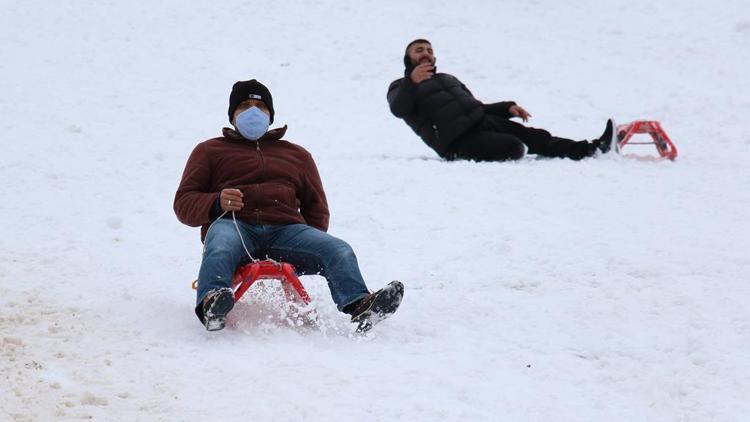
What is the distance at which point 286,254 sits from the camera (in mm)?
4477

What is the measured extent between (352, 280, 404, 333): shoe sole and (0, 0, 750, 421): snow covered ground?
106 millimetres

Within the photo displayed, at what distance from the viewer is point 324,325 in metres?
4.28

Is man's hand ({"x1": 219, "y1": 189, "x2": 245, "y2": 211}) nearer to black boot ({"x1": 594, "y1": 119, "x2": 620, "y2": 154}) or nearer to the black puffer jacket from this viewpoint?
the black puffer jacket

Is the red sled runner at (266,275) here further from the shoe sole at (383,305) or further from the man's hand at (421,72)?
the man's hand at (421,72)

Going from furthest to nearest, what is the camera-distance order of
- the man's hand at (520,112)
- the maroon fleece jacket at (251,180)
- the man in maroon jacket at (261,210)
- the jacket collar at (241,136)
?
the man's hand at (520,112), the jacket collar at (241,136), the maroon fleece jacket at (251,180), the man in maroon jacket at (261,210)

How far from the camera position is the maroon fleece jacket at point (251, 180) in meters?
4.51

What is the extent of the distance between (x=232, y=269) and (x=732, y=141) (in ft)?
20.6

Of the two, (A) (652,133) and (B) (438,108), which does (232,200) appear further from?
(A) (652,133)

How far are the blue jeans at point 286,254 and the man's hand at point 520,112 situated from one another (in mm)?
3999

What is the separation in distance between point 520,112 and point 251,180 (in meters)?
4.11

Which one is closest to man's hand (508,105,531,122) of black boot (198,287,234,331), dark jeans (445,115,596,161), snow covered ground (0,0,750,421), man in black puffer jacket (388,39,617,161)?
man in black puffer jacket (388,39,617,161)

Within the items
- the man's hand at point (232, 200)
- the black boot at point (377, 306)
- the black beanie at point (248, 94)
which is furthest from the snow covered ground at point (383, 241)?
the black beanie at point (248, 94)

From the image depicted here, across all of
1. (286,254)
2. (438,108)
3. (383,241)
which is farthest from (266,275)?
(438,108)

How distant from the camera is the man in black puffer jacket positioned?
317 inches
